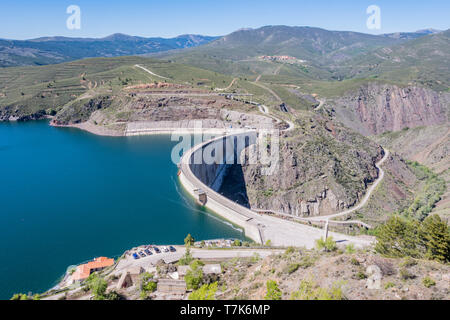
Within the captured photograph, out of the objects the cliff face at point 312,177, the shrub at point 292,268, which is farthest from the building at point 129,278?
the cliff face at point 312,177

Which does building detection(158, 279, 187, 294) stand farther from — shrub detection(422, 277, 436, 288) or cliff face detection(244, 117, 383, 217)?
cliff face detection(244, 117, 383, 217)

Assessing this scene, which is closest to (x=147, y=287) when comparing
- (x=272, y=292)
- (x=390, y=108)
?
(x=272, y=292)

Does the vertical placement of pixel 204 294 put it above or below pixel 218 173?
above

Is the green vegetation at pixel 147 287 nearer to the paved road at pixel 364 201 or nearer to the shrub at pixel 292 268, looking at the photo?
the shrub at pixel 292 268

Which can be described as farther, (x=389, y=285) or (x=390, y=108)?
(x=390, y=108)

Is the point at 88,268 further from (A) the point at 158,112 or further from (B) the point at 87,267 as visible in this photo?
(A) the point at 158,112

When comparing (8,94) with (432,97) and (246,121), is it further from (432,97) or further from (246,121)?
(432,97)

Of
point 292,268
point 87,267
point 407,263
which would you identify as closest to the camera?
point 407,263
